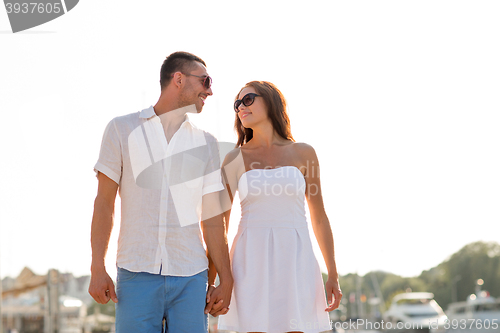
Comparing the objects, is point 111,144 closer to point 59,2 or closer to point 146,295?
point 146,295

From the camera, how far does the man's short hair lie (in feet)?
12.6

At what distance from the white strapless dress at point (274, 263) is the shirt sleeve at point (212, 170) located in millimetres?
449

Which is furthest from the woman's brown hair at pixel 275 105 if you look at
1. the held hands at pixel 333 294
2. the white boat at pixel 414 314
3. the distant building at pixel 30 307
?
the distant building at pixel 30 307

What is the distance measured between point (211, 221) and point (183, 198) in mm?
307

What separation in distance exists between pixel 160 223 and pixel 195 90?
1066 millimetres

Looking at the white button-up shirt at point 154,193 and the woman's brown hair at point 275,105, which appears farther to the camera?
the woman's brown hair at point 275,105

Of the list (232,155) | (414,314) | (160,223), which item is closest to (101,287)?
(160,223)

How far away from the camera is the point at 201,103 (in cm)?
385

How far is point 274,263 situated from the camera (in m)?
3.98

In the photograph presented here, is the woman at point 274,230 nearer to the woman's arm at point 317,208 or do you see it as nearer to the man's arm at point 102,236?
the woman's arm at point 317,208

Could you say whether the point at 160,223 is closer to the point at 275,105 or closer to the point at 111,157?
the point at 111,157

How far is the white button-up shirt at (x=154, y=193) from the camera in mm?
3289

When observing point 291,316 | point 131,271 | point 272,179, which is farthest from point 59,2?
point 291,316

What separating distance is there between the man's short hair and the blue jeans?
1456mm
